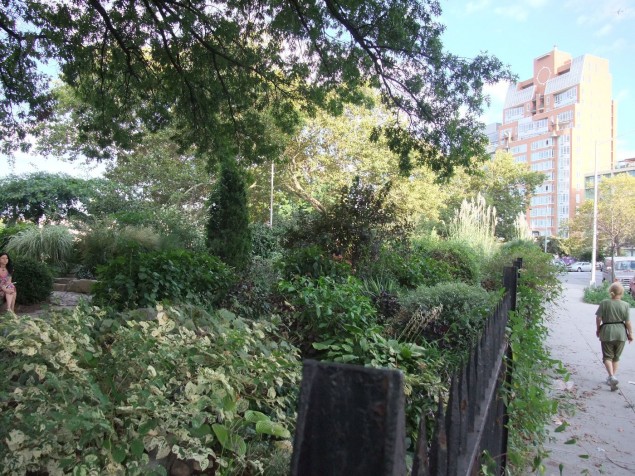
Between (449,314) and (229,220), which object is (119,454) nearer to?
(449,314)

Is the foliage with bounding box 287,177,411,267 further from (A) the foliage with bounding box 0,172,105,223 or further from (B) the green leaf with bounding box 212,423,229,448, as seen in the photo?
(A) the foliage with bounding box 0,172,105,223

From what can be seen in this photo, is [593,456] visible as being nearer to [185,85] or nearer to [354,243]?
[354,243]

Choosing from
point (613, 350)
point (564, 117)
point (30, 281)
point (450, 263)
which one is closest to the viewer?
point (613, 350)

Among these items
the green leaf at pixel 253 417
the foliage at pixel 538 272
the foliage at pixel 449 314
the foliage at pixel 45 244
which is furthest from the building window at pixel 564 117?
the green leaf at pixel 253 417

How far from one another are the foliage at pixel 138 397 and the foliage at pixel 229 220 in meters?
6.63

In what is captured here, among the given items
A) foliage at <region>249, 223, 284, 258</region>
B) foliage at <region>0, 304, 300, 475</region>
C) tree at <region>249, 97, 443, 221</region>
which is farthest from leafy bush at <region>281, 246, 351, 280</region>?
tree at <region>249, 97, 443, 221</region>

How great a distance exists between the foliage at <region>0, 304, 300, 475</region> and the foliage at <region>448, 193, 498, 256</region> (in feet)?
37.3

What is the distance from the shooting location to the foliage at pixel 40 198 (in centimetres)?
1791

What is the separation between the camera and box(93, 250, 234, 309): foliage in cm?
482

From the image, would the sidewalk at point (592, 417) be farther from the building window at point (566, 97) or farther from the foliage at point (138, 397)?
the building window at point (566, 97)

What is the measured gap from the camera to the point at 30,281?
8586 millimetres

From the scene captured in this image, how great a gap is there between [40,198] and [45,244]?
7.58 m

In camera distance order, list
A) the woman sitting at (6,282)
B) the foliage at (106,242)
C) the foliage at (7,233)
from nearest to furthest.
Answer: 1. the woman sitting at (6,282)
2. the foliage at (106,242)
3. the foliage at (7,233)

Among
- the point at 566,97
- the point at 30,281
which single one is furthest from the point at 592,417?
the point at 566,97
